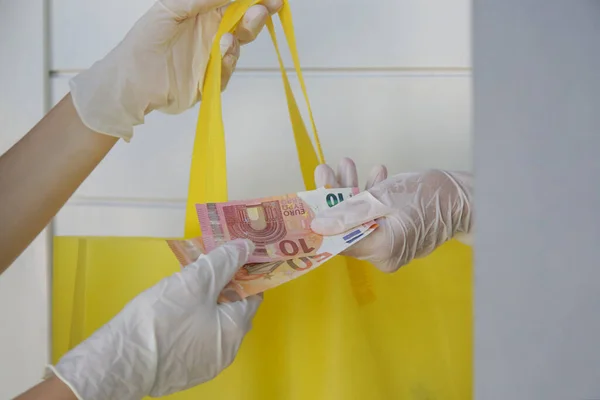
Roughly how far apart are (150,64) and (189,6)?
0.10 metres

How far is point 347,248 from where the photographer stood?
2.32 ft

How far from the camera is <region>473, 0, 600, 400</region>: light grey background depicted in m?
0.24

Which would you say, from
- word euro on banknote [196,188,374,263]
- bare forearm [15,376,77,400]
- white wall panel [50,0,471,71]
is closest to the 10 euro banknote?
word euro on banknote [196,188,374,263]

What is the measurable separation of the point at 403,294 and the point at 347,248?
102 millimetres

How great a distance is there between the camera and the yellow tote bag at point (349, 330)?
2.36 ft

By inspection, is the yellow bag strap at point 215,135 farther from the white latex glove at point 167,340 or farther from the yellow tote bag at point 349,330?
the white latex glove at point 167,340

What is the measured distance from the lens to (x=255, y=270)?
0.74 metres

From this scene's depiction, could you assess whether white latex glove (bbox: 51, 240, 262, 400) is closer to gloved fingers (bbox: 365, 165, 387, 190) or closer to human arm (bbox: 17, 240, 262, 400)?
human arm (bbox: 17, 240, 262, 400)

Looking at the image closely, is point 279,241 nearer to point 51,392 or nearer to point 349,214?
point 349,214

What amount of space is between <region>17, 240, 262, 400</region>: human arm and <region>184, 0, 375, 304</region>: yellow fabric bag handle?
111 mm

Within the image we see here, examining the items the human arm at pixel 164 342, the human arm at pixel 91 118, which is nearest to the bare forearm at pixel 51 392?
the human arm at pixel 164 342

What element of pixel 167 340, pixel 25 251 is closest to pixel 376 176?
pixel 167 340

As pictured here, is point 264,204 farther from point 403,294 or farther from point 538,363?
point 538,363

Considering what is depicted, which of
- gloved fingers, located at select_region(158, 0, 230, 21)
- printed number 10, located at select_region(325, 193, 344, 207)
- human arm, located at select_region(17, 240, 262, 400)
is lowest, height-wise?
human arm, located at select_region(17, 240, 262, 400)
